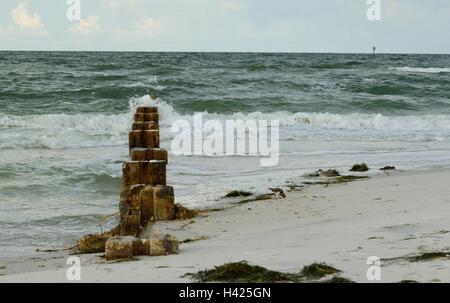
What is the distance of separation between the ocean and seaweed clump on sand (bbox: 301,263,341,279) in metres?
3.19

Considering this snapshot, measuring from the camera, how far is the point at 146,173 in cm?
688

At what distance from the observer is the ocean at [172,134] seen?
881 centimetres

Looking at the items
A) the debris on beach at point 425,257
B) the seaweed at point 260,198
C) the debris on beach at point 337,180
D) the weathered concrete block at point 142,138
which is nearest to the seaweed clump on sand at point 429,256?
the debris on beach at point 425,257

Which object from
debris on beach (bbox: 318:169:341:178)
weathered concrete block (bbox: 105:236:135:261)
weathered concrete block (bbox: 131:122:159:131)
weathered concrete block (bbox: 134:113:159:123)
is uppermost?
weathered concrete block (bbox: 134:113:159:123)

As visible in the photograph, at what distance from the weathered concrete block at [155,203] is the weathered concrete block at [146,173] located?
203 millimetres

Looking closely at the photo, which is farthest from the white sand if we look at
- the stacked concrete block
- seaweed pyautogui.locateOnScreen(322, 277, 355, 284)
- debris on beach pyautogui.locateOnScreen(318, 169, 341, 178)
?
debris on beach pyautogui.locateOnScreen(318, 169, 341, 178)

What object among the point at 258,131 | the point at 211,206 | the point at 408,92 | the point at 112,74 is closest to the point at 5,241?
the point at 211,206

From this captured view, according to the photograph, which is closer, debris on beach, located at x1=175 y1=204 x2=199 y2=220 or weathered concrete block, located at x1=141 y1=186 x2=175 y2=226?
weathered concrete block, located at x1=141 y1=186 x2=175 y2=226

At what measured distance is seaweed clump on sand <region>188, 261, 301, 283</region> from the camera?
4.01 metres

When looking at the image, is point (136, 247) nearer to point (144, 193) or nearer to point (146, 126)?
point (144, 193)

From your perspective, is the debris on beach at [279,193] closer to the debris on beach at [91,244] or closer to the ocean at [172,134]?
the ocean at [172,134]

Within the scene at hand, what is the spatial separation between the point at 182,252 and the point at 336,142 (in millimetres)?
10839

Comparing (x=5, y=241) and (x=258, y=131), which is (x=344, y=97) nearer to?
(x=258, y=131)

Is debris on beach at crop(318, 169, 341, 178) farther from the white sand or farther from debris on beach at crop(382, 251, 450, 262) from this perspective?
debris on beach at crop(382, 251, 450, 262)
